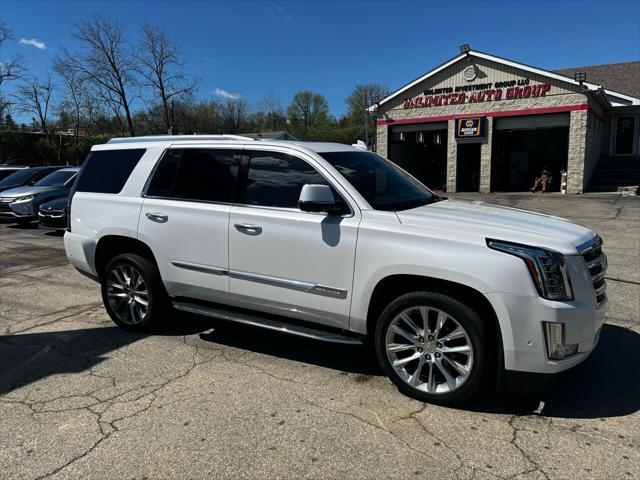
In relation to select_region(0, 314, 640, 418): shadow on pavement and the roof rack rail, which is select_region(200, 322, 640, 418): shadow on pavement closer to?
select_region(0, 314, 640, 418): shadow on pavement

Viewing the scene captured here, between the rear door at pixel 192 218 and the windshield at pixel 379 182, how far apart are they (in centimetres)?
102

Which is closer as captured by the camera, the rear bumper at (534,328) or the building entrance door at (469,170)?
the rear bumper at (534,328)

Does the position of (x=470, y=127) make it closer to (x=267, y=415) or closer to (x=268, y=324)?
(x=268, y=324)

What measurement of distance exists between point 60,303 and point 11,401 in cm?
290

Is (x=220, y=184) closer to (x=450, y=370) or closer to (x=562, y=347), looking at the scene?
(x=450, y=370)

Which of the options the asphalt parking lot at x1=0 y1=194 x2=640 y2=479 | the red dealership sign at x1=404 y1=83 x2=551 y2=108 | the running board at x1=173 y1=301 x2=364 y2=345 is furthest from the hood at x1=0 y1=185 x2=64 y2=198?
the red dealership sign at x1=404 y1=83 x2=551 y2=108

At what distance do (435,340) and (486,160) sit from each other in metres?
22.4

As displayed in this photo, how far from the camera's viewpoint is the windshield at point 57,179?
1462cm

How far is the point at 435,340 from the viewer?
3529 mm

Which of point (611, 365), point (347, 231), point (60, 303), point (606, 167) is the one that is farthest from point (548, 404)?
point (606, 167)

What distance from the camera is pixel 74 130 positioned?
156 feet

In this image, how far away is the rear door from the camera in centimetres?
442

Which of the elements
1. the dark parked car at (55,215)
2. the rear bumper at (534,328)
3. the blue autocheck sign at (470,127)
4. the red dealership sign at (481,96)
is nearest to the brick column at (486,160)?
the blue autocheck sign at (470,127)

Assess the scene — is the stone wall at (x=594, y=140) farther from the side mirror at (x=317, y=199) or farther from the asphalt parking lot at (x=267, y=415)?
the side mirror at (x=317, y=199)
